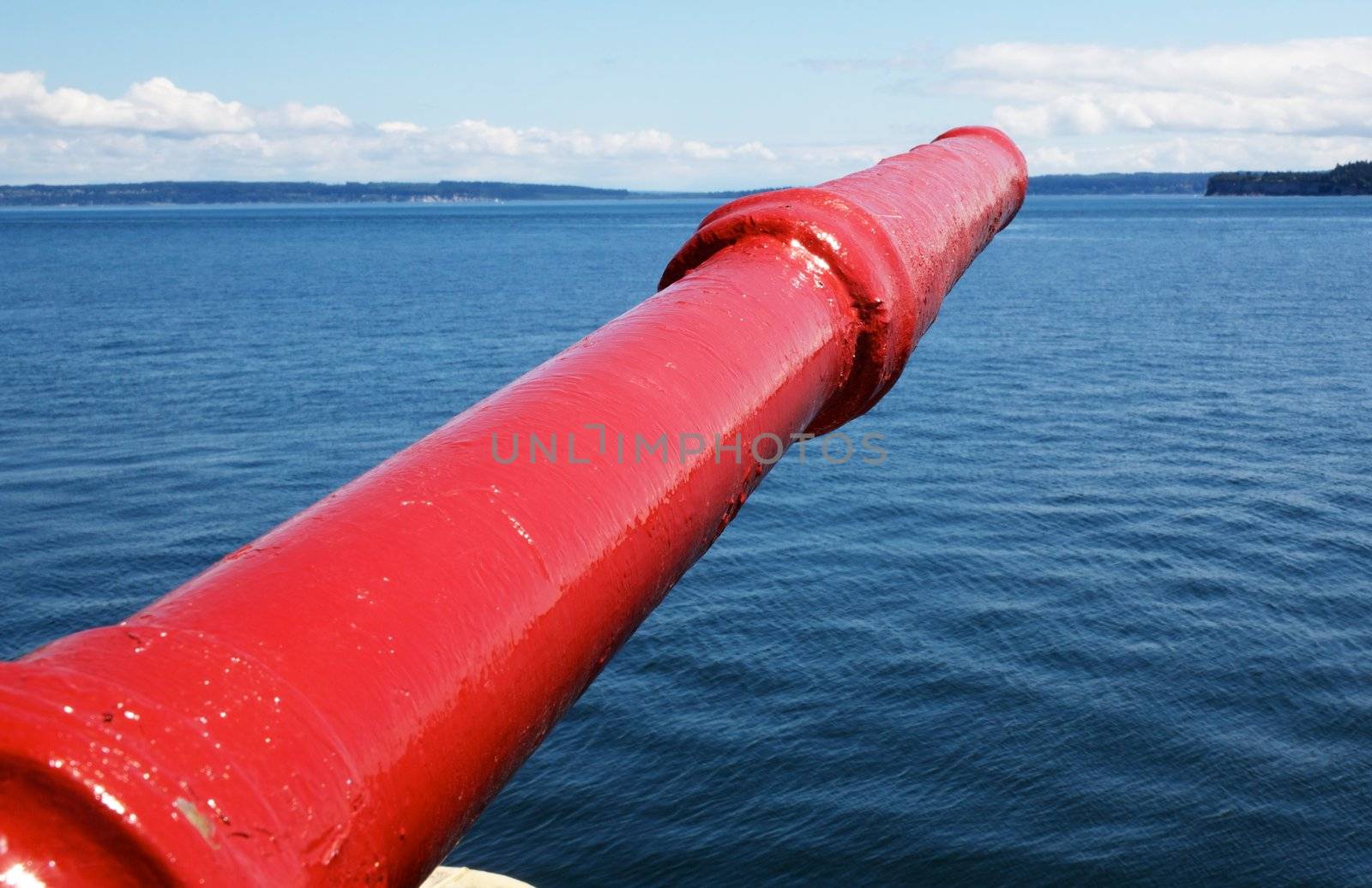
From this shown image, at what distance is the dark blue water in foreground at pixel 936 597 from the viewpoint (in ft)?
57.5

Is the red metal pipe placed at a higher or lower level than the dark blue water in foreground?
higher

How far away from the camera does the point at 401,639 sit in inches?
54.7

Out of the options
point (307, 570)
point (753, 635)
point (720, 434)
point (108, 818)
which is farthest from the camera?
point (753, 635)

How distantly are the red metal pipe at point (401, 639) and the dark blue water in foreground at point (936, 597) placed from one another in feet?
50.7

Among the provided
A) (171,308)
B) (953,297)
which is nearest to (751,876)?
(953,297)

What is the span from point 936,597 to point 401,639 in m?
24.1

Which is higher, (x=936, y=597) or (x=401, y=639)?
(x=401, y=639)

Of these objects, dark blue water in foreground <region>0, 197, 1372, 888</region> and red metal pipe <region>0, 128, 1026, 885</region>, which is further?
dark blue water in foreground <region>0, 197, 1372, 888</region>

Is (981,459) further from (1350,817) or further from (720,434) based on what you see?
(720,434)

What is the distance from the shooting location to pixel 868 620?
23641 millimetres

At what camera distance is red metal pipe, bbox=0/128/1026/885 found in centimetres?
113

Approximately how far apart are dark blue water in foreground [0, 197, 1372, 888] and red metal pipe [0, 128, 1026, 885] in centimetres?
1546

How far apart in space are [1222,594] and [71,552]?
24.3 metres

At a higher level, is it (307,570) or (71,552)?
(307,570)
